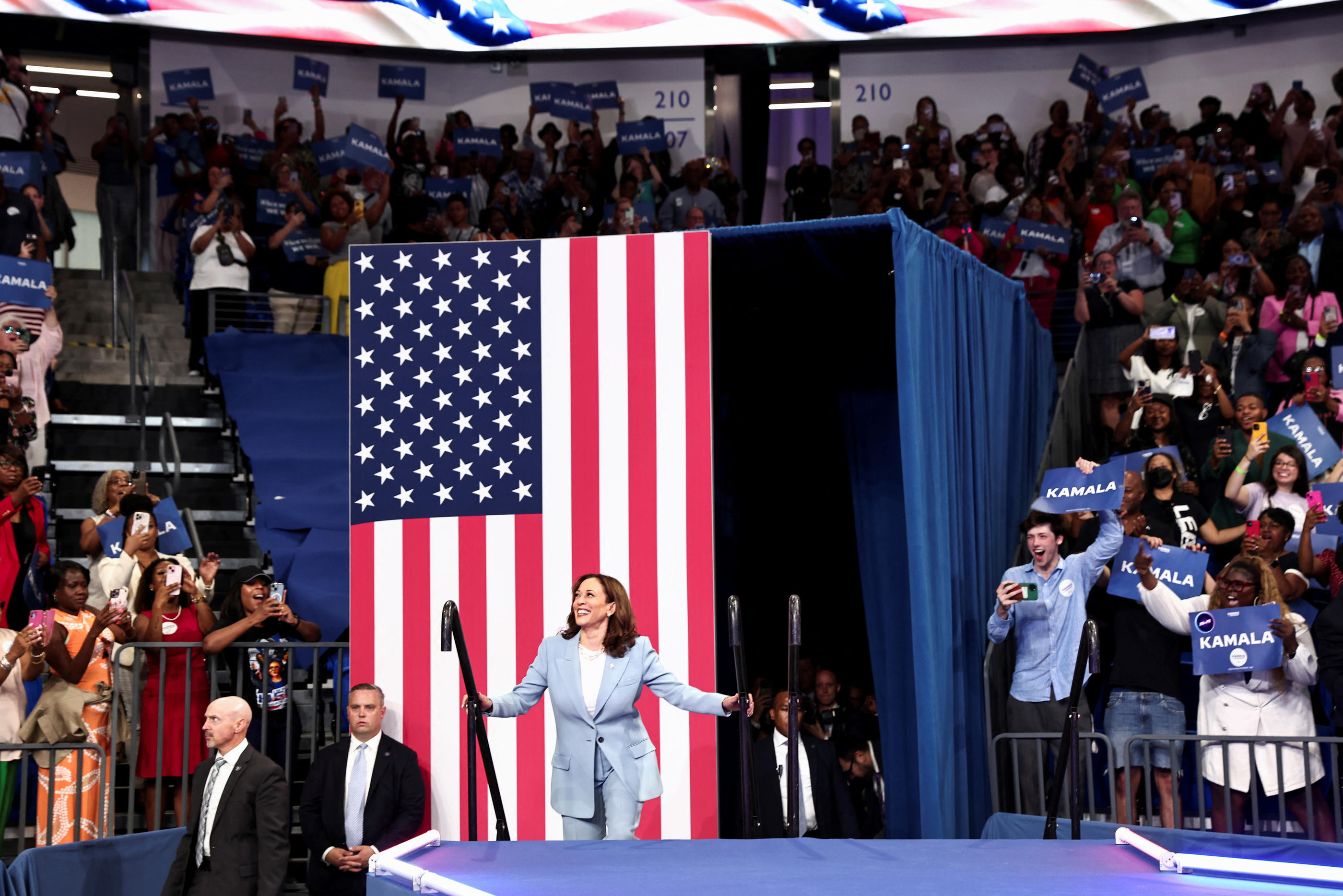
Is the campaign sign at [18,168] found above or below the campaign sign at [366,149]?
below

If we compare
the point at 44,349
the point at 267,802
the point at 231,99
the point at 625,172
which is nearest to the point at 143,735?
the point at 267,802

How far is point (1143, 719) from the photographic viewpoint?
7.72 metres

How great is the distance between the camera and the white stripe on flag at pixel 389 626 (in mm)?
7359

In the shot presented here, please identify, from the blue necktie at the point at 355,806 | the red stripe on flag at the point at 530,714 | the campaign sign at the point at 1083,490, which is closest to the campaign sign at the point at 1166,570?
the campaign sign at the point at 1083,490

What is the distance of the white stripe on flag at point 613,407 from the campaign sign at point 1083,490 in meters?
2.19

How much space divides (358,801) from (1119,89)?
1157 cm

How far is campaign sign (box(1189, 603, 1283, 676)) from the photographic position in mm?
7156

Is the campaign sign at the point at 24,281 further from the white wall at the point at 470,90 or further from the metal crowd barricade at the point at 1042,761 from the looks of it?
the metal crowd barricade at the point at 1042,761

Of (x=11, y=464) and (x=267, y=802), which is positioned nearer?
(x=267, y=802)

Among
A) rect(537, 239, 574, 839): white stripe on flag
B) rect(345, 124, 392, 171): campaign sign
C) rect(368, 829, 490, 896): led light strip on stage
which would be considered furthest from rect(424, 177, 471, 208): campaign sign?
rect(368, 829, 490, 896): led light strip on stage

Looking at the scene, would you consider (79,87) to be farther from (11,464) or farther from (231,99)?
(11,464)

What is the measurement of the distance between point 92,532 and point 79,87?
31.8 ft

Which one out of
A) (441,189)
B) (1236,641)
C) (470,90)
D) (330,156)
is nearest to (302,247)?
(441,189)

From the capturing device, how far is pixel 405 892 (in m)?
3.98
